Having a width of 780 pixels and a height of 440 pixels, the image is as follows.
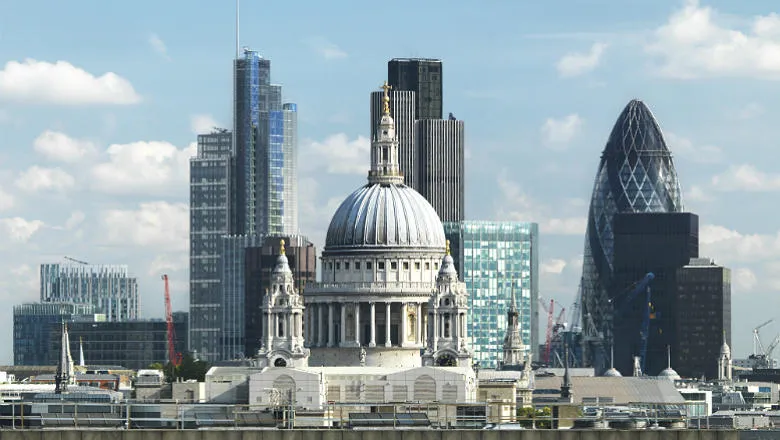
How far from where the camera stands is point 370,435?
102 m

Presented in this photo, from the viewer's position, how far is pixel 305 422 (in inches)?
4449

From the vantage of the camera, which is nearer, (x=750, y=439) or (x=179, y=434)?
(x=179, y=434)

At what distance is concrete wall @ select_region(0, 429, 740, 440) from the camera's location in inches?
3967

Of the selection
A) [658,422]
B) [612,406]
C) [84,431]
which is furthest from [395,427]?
[612,406]

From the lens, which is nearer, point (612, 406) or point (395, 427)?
point (395, 427)

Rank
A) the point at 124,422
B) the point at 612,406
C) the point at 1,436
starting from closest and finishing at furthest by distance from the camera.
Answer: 1. the point at 1,436
2. the point at 124,422
3. the point at 612,406

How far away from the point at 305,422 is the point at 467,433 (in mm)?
13566

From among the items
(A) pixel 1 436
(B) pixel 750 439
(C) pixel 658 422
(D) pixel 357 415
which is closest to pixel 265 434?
(A) pixel 1 436

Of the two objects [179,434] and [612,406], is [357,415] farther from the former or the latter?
[612,406]

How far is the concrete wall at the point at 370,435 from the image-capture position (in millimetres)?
100750

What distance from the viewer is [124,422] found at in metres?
112

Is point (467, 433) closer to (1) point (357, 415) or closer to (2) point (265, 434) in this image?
(2) point (265, 434)

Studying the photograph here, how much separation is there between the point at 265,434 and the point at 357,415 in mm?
16617

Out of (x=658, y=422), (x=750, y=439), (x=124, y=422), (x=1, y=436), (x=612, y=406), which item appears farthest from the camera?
(x=612, y=406)
